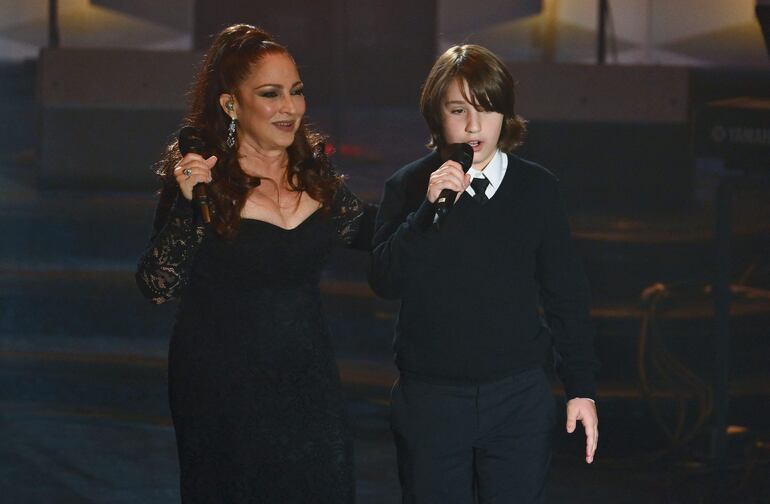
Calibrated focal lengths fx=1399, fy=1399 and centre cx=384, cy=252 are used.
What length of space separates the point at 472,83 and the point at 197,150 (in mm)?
467

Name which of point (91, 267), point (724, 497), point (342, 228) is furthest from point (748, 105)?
point (91, 267)

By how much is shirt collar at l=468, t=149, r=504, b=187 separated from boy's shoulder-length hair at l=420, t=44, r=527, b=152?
0.07 m

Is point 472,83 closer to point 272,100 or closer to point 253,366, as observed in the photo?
point 272,100

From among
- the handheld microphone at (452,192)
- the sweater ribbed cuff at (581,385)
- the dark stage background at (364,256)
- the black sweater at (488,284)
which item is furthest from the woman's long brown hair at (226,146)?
the dark stage background at (364,256)

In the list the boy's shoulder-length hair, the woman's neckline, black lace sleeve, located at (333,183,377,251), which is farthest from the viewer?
black lace sleeve, located at (333,183,377,251)

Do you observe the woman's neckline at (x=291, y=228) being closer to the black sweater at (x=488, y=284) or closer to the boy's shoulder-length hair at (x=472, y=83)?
the black sweater at (x=488, y=284)

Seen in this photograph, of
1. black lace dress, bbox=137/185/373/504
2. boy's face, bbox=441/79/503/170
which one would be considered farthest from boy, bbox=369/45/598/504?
black lace dress, bbox=137/185/373/504

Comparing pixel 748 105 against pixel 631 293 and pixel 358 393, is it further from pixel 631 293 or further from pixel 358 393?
pixel 358 393

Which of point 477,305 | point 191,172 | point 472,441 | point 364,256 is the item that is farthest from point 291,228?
point 364,256

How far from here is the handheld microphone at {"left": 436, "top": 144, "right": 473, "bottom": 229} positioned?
219cm

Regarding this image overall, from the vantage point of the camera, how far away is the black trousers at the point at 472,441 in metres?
2.34

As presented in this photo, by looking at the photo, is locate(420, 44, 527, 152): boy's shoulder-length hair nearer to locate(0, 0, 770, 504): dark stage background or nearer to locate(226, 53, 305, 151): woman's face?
locate(226, 53, 305, 151): woman's face

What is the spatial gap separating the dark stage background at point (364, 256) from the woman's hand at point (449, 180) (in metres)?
1.94

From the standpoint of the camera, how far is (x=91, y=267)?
5.26 metres
